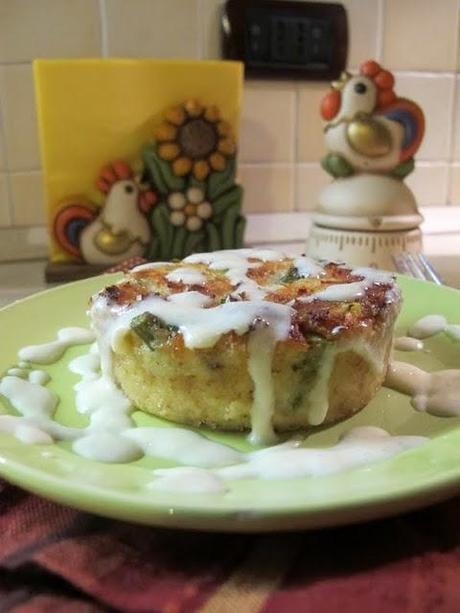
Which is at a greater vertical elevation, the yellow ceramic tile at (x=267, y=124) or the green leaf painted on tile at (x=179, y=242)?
the yellow ceramic tile at (x=267, y=124)

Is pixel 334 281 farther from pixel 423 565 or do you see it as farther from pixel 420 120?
pixel 420 120

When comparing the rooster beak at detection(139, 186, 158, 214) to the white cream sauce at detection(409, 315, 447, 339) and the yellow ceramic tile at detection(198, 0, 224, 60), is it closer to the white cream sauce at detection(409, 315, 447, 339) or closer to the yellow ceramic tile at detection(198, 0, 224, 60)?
the yellow ceramic tile at detection(198, 0, 224, 60)

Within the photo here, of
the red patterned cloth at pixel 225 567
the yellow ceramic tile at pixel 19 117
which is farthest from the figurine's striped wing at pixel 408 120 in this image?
the red patterned cloth at pixel 225 567

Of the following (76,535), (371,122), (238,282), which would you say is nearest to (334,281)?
(238,282)

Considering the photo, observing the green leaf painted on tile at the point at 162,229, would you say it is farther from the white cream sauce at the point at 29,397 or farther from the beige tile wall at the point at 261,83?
the white cream sauce at the point at 29,397

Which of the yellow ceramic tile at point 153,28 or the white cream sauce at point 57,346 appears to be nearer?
the white cream sauce at point 57,346

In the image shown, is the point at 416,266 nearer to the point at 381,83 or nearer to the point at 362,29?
the point at 381,83
